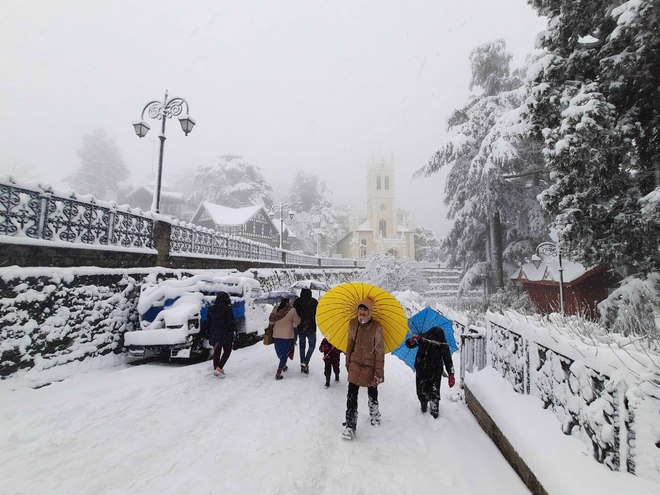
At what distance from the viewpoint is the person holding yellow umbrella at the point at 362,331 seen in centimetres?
434

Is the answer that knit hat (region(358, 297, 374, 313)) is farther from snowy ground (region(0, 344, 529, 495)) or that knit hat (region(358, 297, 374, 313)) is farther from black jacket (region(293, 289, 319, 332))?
black jacket (region(293, 289, 319, 332))

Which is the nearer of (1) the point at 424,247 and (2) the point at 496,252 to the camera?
(2) the point at 496,252

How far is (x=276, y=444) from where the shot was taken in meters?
3.96

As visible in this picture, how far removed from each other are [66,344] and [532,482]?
805cm

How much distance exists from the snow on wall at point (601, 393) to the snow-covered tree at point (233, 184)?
172 ft

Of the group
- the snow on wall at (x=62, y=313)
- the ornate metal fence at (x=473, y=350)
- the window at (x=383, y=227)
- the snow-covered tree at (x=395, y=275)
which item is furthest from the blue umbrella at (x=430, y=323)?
the window at (x=383, y=227)

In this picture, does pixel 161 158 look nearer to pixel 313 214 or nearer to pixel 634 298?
pixel 634 298

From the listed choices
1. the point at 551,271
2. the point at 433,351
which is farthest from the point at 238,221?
the point at 433,351

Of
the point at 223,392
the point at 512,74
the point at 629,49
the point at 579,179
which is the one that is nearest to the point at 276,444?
the point at 223,392

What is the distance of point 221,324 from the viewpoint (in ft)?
21.8

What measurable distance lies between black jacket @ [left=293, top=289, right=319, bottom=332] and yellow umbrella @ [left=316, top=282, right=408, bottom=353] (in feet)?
7.24

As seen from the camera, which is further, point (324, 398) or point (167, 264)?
point (167, 264)

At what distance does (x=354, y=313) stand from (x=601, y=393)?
2957 mm

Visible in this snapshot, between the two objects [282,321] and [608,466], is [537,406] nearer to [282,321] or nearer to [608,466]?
[608,466]
